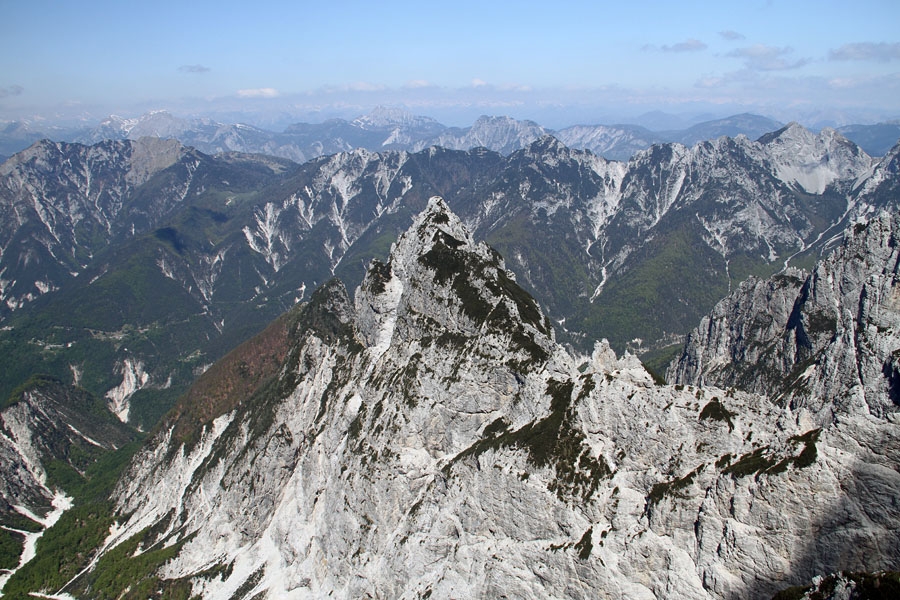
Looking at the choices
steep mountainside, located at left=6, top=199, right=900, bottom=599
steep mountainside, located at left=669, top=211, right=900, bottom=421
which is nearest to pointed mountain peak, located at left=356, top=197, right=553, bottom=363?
steep mountainside, located at left=6, top=199, right=900, bottom=599

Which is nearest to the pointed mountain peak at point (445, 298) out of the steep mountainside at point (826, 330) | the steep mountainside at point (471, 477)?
the steep mountainside at point (471, 477)

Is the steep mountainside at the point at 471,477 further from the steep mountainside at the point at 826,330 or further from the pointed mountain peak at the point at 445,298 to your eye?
the steep mountainside at the point at 826,330

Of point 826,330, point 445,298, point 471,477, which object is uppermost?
point 445,298

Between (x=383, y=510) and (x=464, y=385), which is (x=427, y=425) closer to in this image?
(x=464, y=385)

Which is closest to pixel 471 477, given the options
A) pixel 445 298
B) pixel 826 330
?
pixel 445 298

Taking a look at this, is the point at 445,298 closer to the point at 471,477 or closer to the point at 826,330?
the point at 471,477

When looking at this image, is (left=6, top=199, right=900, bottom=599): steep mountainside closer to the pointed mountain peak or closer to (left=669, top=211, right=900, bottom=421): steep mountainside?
the pointed mountain peak
